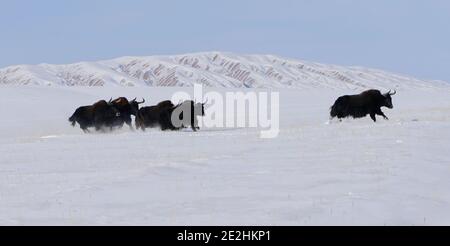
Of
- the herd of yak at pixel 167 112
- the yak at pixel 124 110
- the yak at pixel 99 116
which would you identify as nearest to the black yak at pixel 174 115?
the herd of yak at pixel 167 112

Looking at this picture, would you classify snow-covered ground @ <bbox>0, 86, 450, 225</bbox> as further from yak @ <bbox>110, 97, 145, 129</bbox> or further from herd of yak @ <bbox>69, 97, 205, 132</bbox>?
yak @ <bbox>110, 97, 145, 129</bbox>

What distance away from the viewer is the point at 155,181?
9.95 metres

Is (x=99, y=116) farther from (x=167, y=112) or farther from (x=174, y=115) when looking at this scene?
(x=174, y=115)

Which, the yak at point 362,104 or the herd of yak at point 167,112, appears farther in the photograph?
the yak at point 362,104

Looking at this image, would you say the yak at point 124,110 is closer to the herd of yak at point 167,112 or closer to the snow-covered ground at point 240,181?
the herd of yak at point 167,112

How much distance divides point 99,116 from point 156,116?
2040mm

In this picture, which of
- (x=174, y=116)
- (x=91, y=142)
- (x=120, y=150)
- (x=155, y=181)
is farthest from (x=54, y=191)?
(x=174, y=116)

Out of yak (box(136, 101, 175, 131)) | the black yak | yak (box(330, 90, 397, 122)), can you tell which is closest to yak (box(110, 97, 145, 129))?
yak (box(136, 101, 175, 131))

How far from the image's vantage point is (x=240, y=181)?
983 cm

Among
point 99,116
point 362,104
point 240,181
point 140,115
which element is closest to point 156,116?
point 140,115

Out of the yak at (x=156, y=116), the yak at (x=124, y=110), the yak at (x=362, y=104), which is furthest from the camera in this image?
the yak at (x=124, y=110)

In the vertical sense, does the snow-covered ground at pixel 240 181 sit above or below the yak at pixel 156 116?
below

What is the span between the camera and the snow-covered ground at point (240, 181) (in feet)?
25.2
